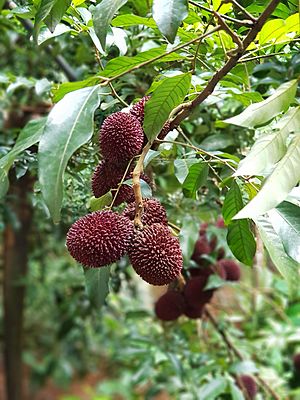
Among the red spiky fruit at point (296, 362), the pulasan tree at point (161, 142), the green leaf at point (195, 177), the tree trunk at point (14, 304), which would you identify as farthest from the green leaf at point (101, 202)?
the tree trunk at point (14, 304)

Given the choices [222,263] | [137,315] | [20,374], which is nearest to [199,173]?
[222,263]

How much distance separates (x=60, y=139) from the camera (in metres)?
0.48

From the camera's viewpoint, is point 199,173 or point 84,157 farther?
point 84,157

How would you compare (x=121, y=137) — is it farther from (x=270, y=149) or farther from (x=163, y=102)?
(x=270, y=149)

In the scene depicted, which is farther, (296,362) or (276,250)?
(296,362)

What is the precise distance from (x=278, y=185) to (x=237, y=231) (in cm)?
20

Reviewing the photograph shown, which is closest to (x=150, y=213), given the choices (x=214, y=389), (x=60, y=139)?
(x=60, y=139)

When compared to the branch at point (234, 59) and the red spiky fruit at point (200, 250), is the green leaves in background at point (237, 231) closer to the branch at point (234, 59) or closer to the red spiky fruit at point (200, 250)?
the branch at point (234, 59)

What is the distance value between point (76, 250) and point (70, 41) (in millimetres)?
796

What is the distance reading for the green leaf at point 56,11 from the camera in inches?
22.5

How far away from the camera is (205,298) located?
110 cm

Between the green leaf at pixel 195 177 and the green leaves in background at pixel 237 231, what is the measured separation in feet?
0.21

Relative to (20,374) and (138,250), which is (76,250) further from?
(20,374)

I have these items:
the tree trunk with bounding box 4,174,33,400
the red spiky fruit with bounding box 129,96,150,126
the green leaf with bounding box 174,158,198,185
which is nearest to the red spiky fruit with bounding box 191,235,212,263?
the green leaf with bounding box 174,158,198,185
